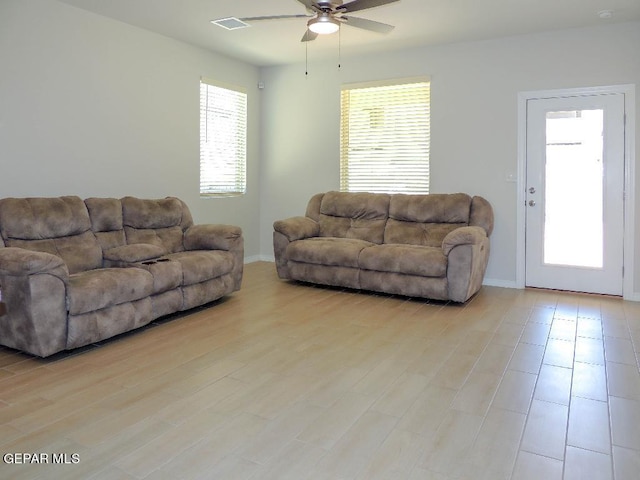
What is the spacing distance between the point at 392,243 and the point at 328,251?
752 mm

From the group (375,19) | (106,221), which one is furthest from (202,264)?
(375,19)

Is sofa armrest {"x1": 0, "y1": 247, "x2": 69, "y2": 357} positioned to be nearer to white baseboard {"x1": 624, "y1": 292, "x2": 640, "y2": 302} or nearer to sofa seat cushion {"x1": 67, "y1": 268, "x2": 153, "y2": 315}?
sofa seat cushion {"x1": 67, "y1": 268, "x2": 153, "y2": 315}

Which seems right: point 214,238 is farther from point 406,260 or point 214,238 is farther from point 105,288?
point 406,260

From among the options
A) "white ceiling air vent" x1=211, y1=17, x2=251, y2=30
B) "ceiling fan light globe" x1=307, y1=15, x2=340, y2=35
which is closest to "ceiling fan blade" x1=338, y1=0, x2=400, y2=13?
"ceiling fan light globe" x1=307, y1=15, x2=340, y2=35

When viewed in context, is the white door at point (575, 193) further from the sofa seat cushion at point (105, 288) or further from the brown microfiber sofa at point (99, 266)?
the sofa seat cushion at point (105, 288)

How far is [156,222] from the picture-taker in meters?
4.81

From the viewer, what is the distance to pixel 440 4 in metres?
4.39

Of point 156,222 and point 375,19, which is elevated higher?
point 375,19

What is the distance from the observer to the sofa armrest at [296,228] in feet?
18.5

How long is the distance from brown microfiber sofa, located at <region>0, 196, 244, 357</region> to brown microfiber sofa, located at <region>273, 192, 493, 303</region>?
91 cm

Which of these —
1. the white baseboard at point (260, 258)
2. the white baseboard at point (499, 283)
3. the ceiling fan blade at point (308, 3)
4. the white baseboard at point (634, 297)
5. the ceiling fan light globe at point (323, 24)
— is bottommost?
the white baseboard at point (634, 297)

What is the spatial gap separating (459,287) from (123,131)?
3.67 meters

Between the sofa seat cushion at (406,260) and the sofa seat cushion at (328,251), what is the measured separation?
13cm

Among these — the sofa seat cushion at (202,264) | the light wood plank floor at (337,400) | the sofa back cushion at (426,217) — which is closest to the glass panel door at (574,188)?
the sofa back cushion at (426,217)
